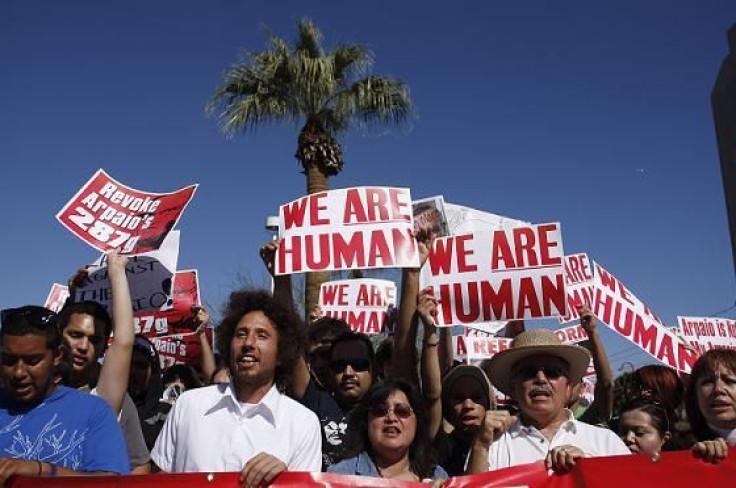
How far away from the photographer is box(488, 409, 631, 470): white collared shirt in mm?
3273

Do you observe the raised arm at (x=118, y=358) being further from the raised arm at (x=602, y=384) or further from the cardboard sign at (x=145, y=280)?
the raised arm at (x=602, y=384)

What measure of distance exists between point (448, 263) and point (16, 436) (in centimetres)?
324

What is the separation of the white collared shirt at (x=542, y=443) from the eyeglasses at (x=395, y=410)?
1.36ft

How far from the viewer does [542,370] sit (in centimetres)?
345

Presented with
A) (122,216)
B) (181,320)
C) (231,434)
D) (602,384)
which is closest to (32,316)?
(231,434)

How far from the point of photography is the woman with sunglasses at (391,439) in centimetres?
337

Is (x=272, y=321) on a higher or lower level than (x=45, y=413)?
higher

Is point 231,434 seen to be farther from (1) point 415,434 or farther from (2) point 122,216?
(2) point 122,216

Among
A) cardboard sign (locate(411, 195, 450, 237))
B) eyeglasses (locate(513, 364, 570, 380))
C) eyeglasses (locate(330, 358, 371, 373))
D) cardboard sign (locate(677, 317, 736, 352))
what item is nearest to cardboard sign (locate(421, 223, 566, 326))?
cardboard sign (locate(411, 195, 450, 237))

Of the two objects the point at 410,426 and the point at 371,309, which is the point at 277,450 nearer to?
the point at 410,426

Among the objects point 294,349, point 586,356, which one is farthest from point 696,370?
point 294,349

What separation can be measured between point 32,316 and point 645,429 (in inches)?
123

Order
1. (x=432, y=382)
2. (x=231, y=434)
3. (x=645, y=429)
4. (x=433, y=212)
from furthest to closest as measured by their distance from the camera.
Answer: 1. (x=433, y=212)
2. (x=432, y=382)
3. (x=645, y=429)
4. (x=231, y=434)

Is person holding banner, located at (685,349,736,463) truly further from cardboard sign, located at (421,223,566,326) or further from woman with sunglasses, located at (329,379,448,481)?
cardboard sign, located at (421,223,566,326)
